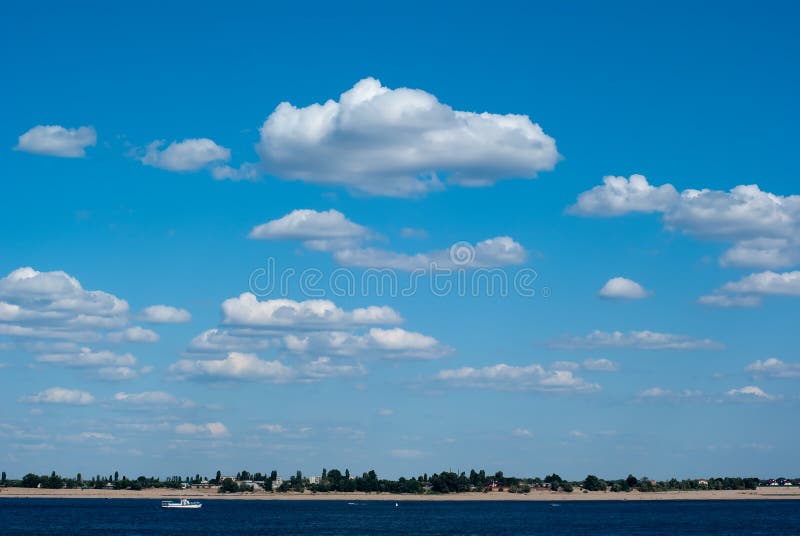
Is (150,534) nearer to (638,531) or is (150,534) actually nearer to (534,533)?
(534,533)

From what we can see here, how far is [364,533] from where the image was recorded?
187 m

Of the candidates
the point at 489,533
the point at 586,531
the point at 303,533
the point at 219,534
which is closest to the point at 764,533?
the point at 586,531

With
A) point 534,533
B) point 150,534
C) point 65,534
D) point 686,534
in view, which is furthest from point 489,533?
point 65,534

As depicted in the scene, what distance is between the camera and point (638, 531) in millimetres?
194000

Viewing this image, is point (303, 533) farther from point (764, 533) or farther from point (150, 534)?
point (764, 533)

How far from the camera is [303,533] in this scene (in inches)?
7328

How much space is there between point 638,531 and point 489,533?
97.2 feet

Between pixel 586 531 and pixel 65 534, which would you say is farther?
pixel 586 531

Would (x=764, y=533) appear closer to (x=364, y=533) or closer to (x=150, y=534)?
(x=364, y=533)

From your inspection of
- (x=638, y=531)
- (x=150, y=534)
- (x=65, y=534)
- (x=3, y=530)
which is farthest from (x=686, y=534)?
(x=3, y=530)

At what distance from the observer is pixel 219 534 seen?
188 meters

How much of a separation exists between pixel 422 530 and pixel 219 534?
37.7 m

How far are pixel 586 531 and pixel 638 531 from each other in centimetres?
967

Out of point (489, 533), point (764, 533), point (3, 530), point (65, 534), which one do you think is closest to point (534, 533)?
point (489, 533)
